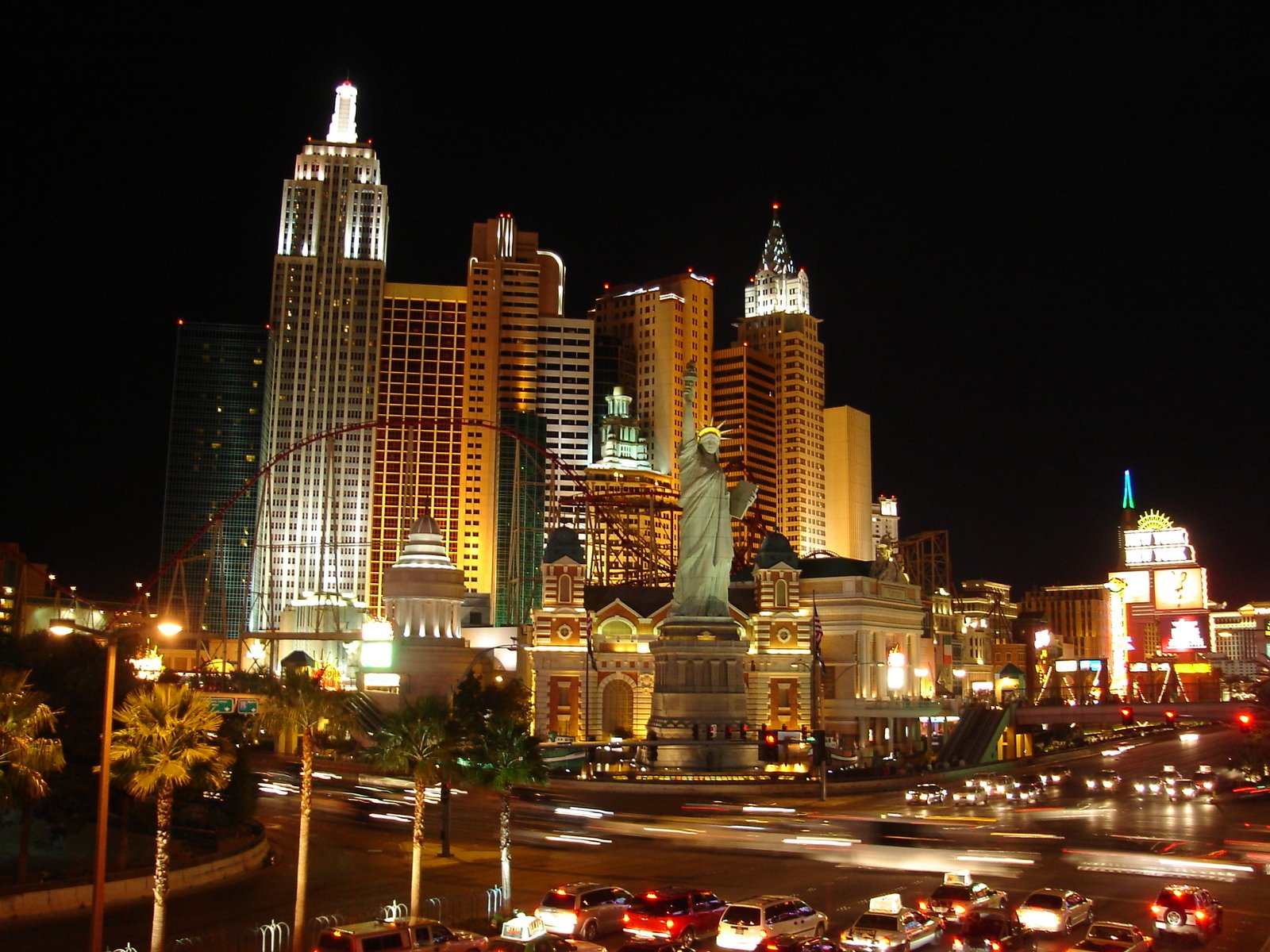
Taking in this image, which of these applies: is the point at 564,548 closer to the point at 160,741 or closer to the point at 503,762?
the point at 503,762

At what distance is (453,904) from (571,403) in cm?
14370

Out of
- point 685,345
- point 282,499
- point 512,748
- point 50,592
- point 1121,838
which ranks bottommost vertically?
point 1121,838

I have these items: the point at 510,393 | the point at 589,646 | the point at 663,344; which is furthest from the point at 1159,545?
the point at 589,646

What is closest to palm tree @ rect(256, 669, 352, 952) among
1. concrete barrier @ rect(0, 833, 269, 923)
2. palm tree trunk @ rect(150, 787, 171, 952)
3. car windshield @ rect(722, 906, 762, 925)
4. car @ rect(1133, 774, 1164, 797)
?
concrete barrier @ rect(0, 833, 269, 923)

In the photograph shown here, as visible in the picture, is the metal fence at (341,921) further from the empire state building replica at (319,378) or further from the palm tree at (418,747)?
the empire state building replica at (319,378)

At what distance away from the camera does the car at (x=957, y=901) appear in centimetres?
3212

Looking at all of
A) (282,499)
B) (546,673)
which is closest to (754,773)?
(546,673)

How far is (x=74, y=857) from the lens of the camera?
42.5 meters

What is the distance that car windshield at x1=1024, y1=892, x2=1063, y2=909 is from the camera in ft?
105

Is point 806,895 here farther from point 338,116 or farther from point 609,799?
point 338,116

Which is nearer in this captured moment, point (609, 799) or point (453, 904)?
point (453, 904)

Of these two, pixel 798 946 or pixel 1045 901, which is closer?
pixel 798 946

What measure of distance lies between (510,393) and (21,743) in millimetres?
145730

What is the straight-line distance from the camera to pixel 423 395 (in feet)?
558
